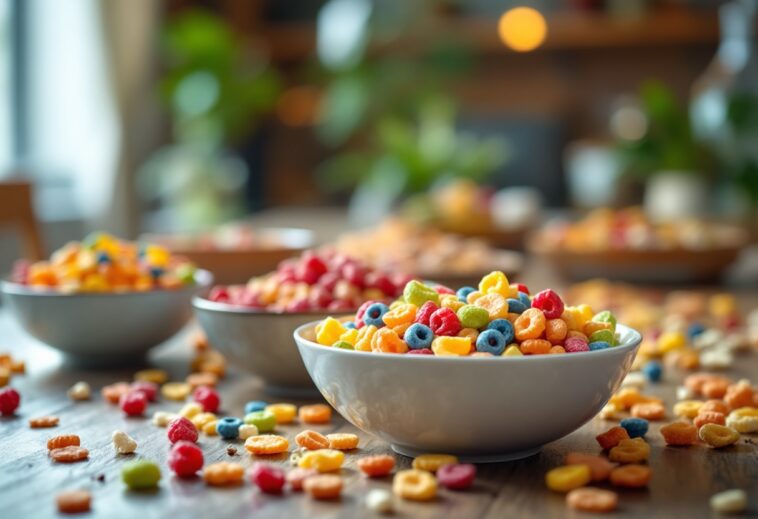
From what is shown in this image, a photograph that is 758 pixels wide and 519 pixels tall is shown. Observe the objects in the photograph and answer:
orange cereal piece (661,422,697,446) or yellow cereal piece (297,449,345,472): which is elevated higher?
yellow cereal piece (297,449,345,472)

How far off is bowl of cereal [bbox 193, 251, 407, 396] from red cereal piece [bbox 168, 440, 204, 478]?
13.1 inches

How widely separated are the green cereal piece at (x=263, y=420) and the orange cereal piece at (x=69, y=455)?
185 mm

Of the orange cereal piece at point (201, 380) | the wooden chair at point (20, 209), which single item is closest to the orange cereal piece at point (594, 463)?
the orange cereal piece at point (201, 380)

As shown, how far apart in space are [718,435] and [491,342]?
277 mm

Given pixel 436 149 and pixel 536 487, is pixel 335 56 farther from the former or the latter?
pixel 536 487

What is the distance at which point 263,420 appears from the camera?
1120 millimetres

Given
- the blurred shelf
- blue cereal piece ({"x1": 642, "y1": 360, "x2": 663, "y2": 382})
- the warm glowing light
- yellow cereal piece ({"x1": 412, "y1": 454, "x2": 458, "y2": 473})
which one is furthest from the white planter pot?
the warm glowing light

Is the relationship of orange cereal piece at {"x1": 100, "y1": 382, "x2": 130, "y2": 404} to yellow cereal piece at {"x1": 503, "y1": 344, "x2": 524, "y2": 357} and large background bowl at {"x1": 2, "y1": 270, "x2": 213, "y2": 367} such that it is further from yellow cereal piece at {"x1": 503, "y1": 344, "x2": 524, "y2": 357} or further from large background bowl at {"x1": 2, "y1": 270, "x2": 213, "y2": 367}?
yellow cereal piece at {"x1": 503, "y1": 344, "x2": 524, "y2": 357}

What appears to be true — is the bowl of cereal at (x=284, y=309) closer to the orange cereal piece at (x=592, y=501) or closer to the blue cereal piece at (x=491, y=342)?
the blue cereal piece at (x=491, y=342)

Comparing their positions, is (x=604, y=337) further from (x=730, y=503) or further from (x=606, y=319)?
(x=730, y=503)

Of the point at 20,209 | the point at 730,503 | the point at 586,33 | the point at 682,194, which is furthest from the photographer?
the point at 586,33

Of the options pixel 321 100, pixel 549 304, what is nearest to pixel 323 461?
pixel 549 304

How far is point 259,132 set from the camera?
22.0 ft

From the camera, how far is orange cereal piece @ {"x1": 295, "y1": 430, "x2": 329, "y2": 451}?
1028 millimetres
